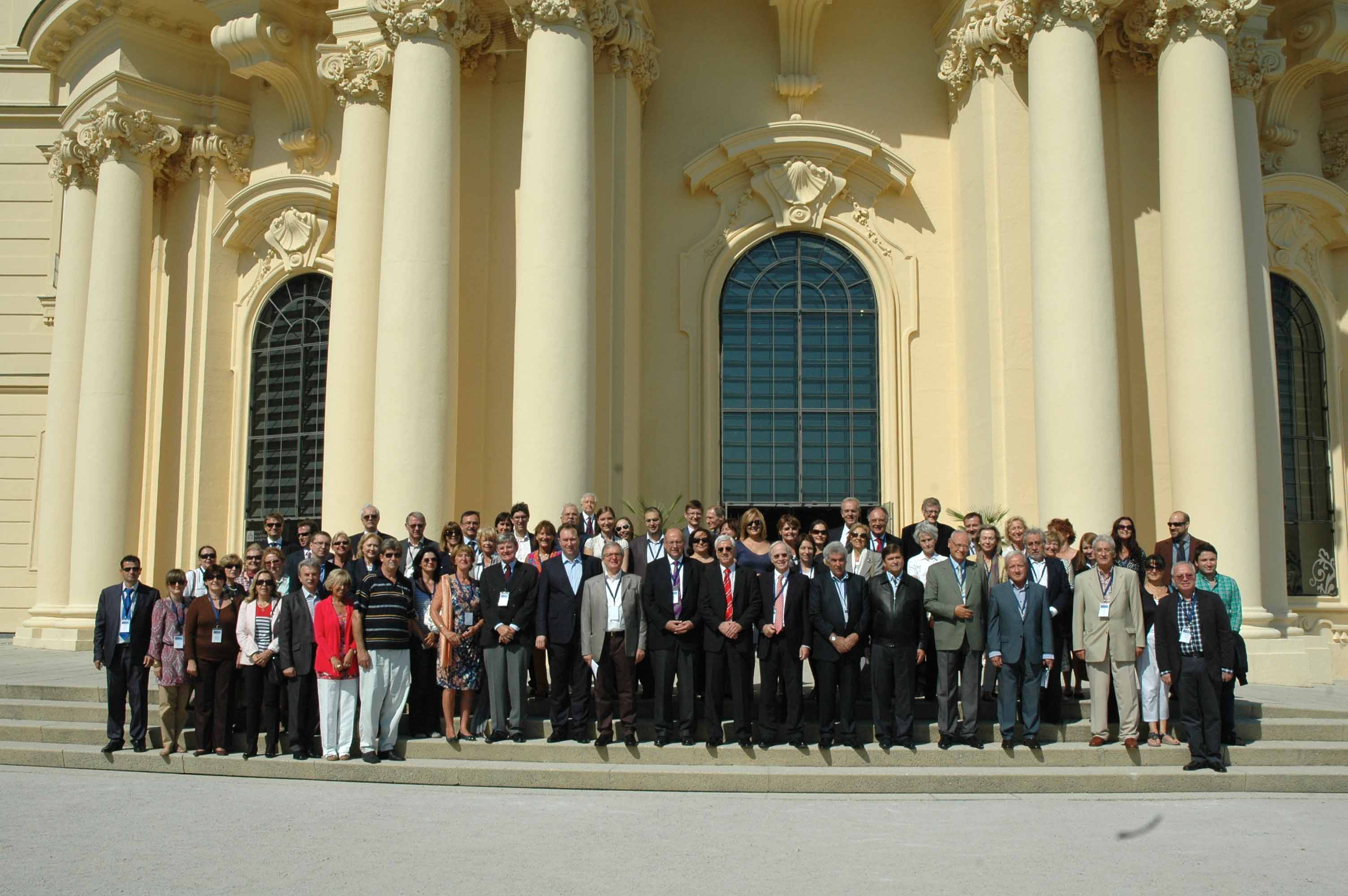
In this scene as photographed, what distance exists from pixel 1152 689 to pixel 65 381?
16.1m

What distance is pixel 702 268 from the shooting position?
16078mm

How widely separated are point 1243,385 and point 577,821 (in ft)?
31.1

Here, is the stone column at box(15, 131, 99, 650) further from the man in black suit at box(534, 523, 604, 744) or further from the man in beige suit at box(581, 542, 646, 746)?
the man in beige suit at box(581, 542, 646, 746)

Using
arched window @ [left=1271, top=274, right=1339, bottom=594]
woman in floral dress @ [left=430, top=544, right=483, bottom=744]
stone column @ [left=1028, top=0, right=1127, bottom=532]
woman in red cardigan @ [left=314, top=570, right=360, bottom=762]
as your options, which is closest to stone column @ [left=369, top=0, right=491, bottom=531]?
woman in floral dress @ [left=430, top=544, right=483, bottom=744]

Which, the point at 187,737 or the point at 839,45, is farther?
the point at 839,45

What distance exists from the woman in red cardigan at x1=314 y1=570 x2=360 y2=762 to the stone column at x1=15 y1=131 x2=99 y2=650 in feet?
33.1

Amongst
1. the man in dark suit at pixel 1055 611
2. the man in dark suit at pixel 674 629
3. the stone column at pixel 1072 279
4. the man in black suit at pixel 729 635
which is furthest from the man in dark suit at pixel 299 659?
the stone column at pixel 1072 279

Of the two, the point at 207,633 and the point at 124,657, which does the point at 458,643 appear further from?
the point at 124,657

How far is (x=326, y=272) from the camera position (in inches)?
688

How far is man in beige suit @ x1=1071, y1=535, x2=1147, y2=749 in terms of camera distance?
938 cm

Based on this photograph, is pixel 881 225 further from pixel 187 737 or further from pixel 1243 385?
pixel 187 737

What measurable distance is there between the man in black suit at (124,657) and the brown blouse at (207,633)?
1.35ft

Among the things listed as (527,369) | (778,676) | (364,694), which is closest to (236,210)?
(527,369)

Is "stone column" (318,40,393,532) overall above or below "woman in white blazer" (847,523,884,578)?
above
